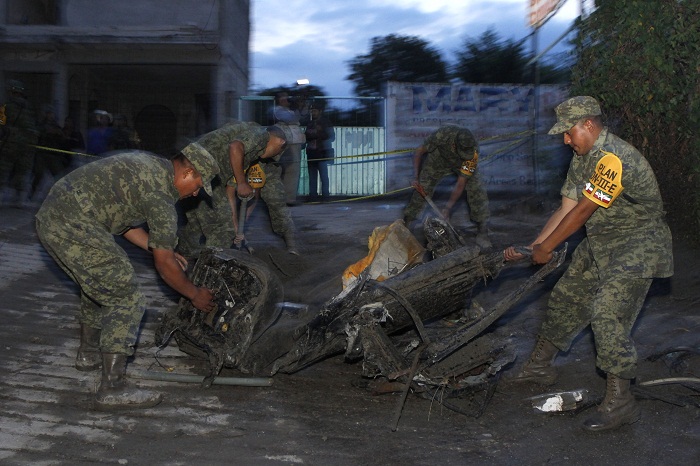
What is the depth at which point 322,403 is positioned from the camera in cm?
507

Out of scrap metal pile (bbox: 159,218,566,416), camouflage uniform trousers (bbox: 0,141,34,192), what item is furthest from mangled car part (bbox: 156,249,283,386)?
camouflage uniform trousers (bbox: 0,141,34,192)

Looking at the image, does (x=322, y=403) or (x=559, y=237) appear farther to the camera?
(x=322, y=403)

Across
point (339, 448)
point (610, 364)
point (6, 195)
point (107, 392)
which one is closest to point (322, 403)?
point (339, 448)

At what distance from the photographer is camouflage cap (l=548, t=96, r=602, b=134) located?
4.75 metres

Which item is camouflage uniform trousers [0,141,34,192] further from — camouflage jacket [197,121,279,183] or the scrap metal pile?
the scrap metal pile

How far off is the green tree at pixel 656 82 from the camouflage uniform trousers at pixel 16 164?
27.4 feet

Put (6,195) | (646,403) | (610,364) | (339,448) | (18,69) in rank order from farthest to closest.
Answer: (18,69), (6,195), (646,403), (610,364), (339,448)

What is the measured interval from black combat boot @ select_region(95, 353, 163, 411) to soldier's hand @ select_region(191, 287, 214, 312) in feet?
1.79

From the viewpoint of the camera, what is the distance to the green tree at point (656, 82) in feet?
24.4

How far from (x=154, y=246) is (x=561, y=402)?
103 inches

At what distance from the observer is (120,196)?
4.77 m

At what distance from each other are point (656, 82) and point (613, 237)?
3.67 m

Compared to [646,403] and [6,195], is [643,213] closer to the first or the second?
[646,403]

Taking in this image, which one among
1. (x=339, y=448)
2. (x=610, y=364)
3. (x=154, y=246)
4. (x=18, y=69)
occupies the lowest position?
(x=339, y=448)
